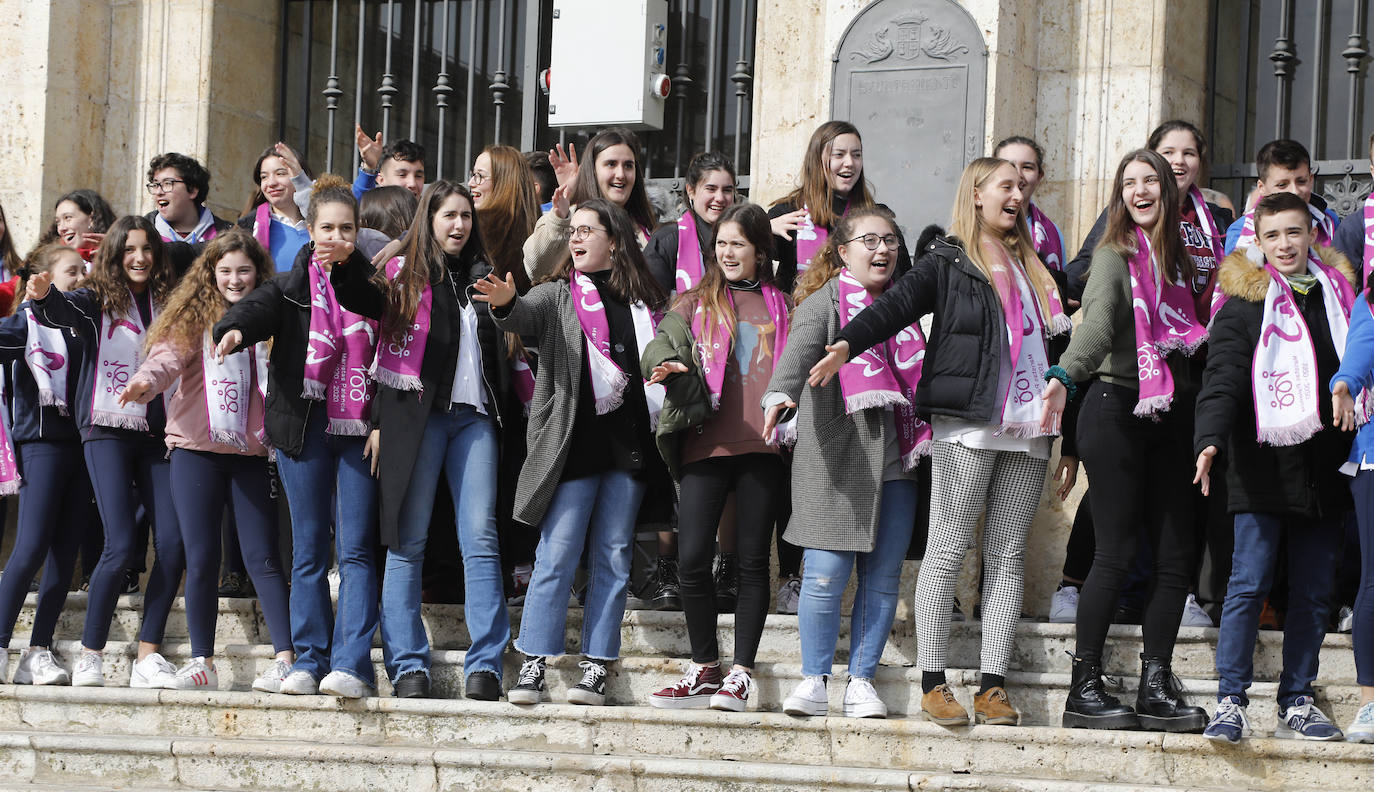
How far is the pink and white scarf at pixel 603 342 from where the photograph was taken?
248 inches

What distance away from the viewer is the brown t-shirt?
6.16 metres

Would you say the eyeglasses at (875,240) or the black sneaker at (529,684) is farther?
the eyeglasses at (875,240)

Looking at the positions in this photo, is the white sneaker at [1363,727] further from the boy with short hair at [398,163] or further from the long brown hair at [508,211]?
the boy with short hair at [398,163]

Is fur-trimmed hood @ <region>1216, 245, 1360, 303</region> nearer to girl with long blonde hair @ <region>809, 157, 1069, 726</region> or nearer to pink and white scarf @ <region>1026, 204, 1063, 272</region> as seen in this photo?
girl with long blonde hair @ <region>809, 157, 1069, 726</region>

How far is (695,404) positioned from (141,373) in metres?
2.05

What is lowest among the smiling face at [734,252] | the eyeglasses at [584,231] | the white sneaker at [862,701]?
the white sneaker at [862,701]

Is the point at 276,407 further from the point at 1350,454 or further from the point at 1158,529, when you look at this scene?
the point at 1350,454

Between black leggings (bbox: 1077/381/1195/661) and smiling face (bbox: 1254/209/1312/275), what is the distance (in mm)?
551

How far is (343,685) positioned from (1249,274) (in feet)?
10.8

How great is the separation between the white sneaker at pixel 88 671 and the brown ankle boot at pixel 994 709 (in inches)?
128

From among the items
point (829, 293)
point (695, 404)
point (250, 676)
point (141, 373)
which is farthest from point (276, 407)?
point (829, 293)

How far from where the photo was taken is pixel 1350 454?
5.67m

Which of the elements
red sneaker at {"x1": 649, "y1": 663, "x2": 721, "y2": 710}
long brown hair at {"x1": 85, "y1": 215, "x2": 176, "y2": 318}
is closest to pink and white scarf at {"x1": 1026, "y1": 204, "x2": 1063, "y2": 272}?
red sneaker at {"x1": 649, "y1": 663, "x2": 721, "y2": 710}

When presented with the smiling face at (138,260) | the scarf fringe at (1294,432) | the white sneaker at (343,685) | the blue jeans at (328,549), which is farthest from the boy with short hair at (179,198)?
the scarf fringe at (1294,432)
